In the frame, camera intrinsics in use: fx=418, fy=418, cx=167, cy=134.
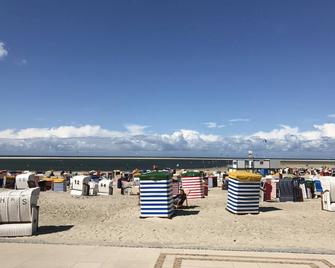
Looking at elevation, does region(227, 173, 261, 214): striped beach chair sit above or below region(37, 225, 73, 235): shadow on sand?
above

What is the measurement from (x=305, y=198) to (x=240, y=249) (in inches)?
678

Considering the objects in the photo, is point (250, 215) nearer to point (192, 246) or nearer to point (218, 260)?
point (192, 246)

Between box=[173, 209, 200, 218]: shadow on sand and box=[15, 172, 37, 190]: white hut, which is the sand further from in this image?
box=[15, 172, 37, 190]: white hut

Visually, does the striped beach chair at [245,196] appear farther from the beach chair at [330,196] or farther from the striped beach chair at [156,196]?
the beach chair at [330,196]

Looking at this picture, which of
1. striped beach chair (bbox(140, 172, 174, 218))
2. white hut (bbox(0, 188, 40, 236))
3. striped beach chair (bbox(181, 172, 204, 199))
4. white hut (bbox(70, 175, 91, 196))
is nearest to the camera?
white hut (bbox(0, 188, 40, 236))

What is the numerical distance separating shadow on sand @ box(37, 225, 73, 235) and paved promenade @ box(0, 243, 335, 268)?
307cm

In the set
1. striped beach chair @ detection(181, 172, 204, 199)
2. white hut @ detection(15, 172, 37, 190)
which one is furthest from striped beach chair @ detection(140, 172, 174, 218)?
white hut @ detection(15, 172, 37, 190)

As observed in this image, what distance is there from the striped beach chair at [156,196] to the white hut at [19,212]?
5.20 metres

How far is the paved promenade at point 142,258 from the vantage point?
375 inches

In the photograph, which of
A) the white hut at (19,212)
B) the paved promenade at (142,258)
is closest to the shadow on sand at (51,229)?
the white hut at (19,212)

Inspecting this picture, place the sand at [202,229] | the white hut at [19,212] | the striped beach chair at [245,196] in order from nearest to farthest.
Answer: the sand at [202,229]
the white hut at [19,212]
the striped beach chair at [245,196]

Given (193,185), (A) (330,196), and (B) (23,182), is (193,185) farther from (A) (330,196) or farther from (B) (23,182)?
(B) (23,182)

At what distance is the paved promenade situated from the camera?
9.53 meters

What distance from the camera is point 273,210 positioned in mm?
20281
